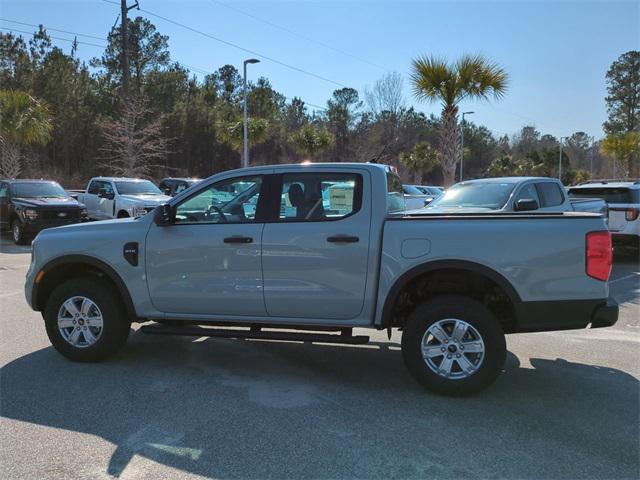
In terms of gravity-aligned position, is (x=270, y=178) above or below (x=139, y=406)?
above

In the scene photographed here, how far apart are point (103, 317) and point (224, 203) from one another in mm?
1602

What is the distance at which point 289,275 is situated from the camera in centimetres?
466

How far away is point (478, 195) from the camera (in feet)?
32.0

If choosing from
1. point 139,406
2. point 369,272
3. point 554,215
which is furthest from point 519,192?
point 139,406

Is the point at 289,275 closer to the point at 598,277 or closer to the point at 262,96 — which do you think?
the point at 598,277

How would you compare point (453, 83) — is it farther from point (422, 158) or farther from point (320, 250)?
point (422, 158)

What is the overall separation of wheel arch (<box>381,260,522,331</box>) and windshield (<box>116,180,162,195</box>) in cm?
1314

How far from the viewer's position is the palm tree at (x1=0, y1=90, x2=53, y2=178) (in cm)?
2359

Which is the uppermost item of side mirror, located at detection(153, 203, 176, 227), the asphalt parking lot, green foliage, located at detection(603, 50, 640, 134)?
green foliage, located at detection(603, 50, 640, 134)

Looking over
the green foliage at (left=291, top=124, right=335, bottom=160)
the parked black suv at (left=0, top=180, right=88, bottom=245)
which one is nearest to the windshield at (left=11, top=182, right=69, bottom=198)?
the parked black suv at (left=0, top=180, right=88, bottom=245)

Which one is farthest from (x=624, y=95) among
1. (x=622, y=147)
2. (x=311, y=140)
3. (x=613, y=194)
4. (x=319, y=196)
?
(x=319, y=196)

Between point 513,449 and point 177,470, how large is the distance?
217 cm

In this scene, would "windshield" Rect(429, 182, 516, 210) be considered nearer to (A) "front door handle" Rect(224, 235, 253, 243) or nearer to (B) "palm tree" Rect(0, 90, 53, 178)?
(A) "front door handle" Rect(224, 235, 253, 243)

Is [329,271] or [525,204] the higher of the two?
[525,204]
